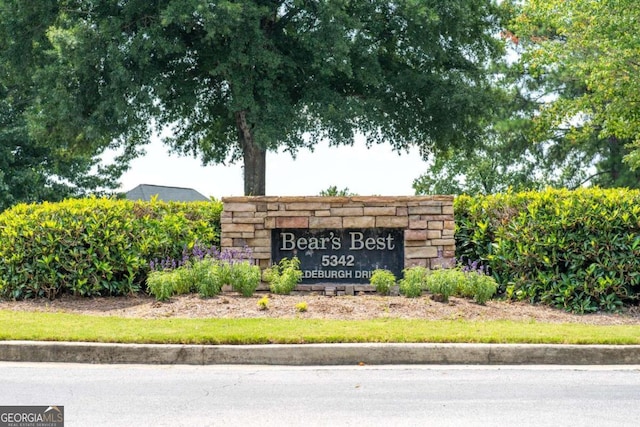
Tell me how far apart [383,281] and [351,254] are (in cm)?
92

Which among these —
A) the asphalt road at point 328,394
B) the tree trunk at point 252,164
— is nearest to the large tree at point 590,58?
the tree trunk at point 252,164

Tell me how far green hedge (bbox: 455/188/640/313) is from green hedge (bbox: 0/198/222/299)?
5.20 meters

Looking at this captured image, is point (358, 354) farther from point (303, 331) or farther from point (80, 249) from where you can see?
point (80, 249)

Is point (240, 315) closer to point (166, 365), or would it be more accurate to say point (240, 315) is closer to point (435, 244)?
point (166, 365)


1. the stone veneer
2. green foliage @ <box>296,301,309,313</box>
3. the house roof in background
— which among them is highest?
the house roof in background

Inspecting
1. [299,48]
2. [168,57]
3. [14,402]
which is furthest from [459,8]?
[14,402]

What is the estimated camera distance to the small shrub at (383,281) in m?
11.7

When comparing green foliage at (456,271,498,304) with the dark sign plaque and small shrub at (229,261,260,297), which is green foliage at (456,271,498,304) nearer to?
the dark sign plaque

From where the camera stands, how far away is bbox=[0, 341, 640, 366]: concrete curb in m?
7.65

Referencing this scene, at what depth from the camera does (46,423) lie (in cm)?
542

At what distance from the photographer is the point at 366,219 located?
12.2m

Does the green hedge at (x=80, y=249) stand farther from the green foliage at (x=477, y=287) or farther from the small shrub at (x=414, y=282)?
the green foliage at (x=477, y=287)

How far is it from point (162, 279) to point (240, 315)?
69.6 inches

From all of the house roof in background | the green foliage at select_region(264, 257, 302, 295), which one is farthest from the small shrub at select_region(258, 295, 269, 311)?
the house roof in background
